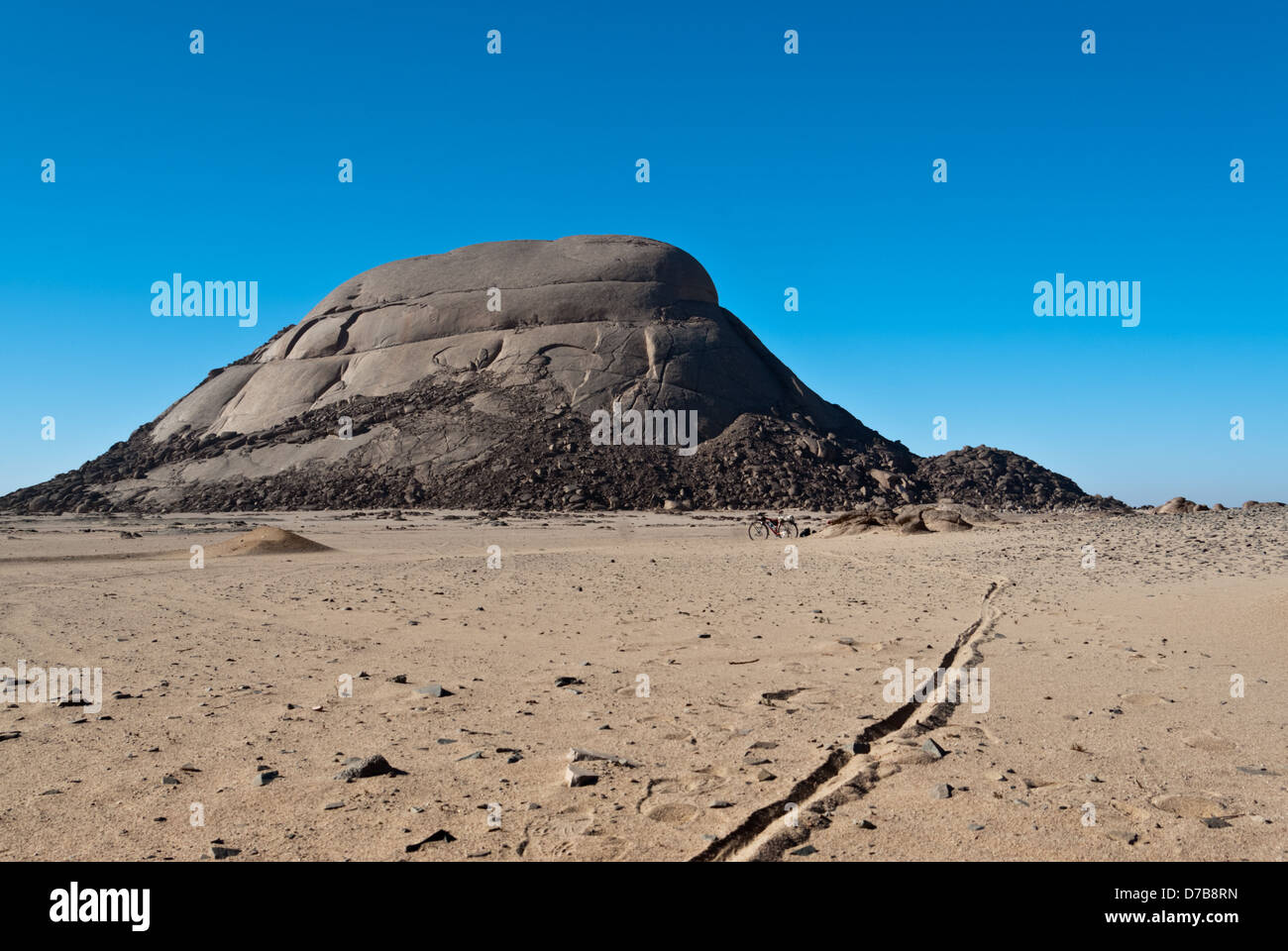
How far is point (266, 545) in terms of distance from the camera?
21.8 metres

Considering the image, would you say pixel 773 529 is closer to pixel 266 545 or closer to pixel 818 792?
pixel 266 545

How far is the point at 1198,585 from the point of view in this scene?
1248 cm

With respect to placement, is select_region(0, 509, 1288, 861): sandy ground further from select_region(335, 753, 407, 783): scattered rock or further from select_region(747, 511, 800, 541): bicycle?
select_region(747, 511, 800, 541): bicycle

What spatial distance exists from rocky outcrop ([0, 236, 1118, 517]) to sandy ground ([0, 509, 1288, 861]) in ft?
105

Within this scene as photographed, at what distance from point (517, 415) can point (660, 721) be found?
48.4m

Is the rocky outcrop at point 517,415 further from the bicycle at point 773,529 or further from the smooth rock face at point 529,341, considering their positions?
the bicycle at point 773,529

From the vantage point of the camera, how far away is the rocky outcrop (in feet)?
155

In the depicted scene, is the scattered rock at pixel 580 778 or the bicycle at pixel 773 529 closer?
the scattered rock at pixel 580 778

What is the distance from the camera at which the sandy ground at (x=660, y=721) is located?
4262 mm

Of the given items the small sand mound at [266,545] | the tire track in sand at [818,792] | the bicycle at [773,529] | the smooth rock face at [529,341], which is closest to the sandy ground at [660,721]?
the tire track in sand at [818,792]

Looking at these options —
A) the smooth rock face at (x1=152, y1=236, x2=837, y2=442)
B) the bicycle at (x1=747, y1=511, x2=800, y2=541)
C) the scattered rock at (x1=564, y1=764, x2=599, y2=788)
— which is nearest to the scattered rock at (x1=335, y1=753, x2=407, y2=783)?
the scattered rock at (x1=564, y1=764, x2=599, y2=788)

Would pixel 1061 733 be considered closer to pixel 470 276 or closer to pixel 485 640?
pixel 485 640

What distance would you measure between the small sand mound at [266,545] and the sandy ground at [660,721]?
6.97 m

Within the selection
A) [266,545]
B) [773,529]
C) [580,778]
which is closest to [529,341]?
[773,529]
